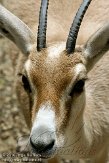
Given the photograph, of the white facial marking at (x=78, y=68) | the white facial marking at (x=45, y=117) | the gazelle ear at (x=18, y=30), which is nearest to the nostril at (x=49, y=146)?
the white facial marking at (x=45, y=117)

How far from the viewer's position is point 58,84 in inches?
185

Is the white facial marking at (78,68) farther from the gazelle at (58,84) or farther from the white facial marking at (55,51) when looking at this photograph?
the white facial marking at (55,51)

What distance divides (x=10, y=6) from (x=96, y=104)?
2.10 m

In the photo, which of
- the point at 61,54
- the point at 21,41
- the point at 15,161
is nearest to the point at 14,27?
the point at 21,41

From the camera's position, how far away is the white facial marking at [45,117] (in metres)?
4.53

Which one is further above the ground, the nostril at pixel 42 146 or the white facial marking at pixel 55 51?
the white facial marking at pixel 55 51

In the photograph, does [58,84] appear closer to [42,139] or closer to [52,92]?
[52,92]

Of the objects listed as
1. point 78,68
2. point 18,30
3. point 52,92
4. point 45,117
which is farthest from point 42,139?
point 18,30

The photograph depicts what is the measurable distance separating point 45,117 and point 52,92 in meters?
0.26

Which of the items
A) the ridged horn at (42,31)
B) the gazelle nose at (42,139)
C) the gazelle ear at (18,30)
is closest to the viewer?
the gazelle nose at (42,139)

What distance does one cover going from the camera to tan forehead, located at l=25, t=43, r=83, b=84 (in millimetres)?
4723

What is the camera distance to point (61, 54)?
16.0 feet

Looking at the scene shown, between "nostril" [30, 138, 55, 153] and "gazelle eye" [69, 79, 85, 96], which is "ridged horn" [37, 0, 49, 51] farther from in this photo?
"nostril" [30, 138, 55, 153]

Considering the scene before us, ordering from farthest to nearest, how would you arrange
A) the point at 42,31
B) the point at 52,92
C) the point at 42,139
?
the point at 42,31 → the point at 52,92 → the point at 42,139
